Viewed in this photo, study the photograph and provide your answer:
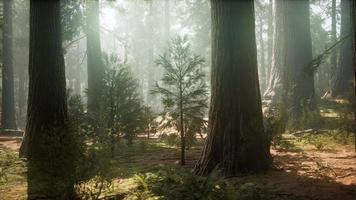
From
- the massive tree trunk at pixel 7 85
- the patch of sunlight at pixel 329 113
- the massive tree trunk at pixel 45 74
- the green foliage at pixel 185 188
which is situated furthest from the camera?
the massive tree trunk at pixel 7 85

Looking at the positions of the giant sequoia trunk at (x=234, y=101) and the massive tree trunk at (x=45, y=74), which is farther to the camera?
the massive tree trunk at (x=45, y=74)

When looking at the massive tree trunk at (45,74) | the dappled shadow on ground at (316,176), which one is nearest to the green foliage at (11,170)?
the massive tree trunk at (45,74)

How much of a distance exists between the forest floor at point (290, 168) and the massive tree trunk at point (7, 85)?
42.0 feet

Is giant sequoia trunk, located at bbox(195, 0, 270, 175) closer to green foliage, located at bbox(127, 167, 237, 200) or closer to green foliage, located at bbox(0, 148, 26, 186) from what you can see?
green foliage, located at bbox(127, 167, 237, 200)

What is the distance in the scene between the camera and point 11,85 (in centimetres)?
2514

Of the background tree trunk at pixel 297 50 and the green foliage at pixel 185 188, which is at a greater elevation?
the background tree trunk at pixel 297 50

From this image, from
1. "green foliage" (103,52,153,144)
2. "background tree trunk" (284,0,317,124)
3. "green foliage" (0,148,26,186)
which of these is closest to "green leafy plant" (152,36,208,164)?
"green foliage" (103,52,153,144)

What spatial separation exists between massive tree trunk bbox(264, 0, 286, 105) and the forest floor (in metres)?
3.17

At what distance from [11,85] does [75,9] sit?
10.1m

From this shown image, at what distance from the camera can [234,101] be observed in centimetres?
756

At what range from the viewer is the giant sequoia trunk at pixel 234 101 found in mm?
7504

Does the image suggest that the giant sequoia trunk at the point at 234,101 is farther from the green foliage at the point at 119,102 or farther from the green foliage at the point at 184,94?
the green foliage at the point at 119,102

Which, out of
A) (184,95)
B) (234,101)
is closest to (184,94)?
(184,95)

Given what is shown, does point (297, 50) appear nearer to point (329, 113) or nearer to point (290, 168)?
point (329, 113)
